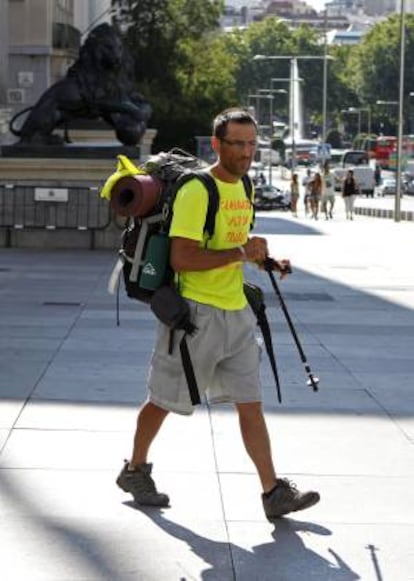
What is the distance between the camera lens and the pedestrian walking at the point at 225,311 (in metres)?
6.57

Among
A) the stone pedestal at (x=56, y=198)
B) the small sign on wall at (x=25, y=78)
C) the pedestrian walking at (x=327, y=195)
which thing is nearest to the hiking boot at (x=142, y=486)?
the stone pedestal at (x=56, y=198)

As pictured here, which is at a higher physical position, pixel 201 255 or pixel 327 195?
pixel 201 255

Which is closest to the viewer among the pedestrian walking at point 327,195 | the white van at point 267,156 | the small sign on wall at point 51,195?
the small sign on wall at point 51,195

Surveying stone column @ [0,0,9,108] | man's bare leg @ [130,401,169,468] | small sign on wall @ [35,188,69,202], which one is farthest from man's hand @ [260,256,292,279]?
stone column @ [0,0,9,108]

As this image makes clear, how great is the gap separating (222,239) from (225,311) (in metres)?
0.32

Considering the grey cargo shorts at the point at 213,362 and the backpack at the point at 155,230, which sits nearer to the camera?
the backpack at the point at 155,230

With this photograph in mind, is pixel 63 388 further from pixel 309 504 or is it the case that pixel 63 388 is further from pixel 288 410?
pixel 309 504

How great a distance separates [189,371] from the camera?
22.1ft

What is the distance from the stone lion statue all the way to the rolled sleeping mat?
1767 cm

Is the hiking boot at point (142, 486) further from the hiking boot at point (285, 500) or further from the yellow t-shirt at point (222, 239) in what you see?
the yellow t-shirt at point (222, 239)

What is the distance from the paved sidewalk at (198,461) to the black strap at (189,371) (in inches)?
22.6

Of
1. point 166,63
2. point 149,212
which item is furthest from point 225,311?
point 166,63

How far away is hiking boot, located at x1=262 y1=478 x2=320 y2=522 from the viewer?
6.78m

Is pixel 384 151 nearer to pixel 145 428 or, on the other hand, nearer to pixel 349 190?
pixel 349 190
